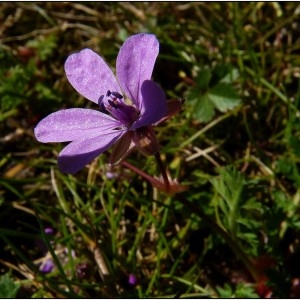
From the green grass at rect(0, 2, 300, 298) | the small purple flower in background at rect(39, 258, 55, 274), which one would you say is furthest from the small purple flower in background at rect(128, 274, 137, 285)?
the small purple flower in background at rect(39, 258, 55, 274)

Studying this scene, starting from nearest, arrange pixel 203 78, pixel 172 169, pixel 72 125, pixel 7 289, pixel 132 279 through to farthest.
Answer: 1. pixel 72 125
2. pixel 7 289
3. pixel 132 279
4. pixel 172 169
5. pixel 203 78

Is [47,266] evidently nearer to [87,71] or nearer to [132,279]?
[132,279]

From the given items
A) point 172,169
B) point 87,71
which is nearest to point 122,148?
point 87,71

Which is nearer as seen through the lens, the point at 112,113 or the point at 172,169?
the point at 112,113

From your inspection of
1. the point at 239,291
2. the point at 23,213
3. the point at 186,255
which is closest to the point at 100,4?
the point at 23,213

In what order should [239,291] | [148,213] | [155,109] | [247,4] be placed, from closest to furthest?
[155,109]
[239,291]
[148,213]
[247,4]

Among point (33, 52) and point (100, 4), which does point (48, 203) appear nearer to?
point (33, 52)
